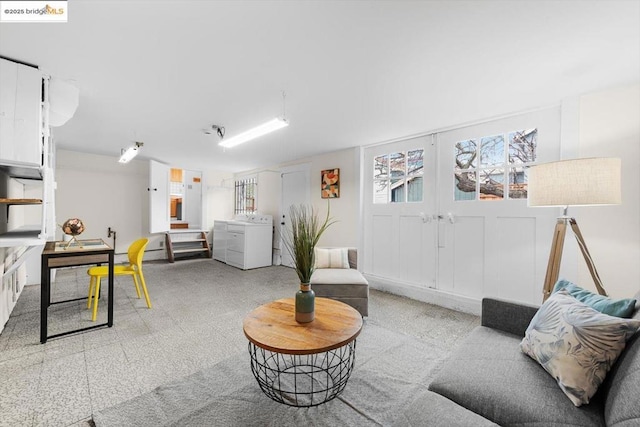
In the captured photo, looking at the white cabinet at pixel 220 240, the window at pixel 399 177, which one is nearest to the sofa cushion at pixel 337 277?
the window at pixel 399 177

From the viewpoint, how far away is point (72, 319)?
2.69 m

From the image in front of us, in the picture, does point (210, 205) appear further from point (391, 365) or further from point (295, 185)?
point (391, 365)

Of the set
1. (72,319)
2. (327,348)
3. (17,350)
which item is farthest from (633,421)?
(72,319)

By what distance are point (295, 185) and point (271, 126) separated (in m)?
2.70

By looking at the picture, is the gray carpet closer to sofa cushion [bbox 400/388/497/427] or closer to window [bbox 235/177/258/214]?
sofa cushion [bbox 400/388/497/427]

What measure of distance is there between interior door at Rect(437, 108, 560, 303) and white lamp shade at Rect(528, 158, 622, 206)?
0.93 meters

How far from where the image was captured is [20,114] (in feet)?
6.20

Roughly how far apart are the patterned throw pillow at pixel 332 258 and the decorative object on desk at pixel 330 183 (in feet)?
4.73

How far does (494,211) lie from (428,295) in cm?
126

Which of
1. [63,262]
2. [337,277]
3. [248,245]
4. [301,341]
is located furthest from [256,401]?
[248,245]

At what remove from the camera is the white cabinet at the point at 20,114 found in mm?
1837

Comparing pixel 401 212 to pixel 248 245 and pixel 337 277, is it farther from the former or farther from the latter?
pixel 248 245

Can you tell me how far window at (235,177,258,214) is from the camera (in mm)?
6374

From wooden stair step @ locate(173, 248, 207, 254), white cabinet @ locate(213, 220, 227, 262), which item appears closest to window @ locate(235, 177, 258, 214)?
white cabinet @ locate(213, 220, 227, 262)
